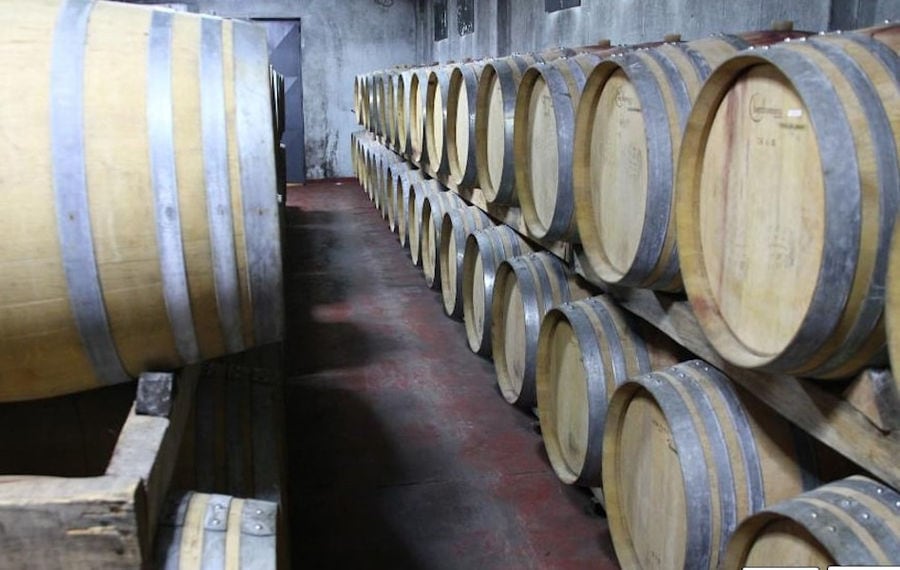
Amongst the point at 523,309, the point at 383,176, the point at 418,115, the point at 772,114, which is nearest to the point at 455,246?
the point at 418,115

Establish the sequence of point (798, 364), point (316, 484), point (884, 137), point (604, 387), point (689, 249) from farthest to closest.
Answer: point (316, 484)
point (604, 387)
point (689, 249)
point (798, 364)
point (884, 137)

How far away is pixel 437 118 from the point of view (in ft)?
17.1

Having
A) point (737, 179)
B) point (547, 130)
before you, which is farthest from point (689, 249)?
point (547, 130)

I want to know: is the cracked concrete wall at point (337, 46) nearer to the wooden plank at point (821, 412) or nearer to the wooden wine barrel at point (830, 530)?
the wooden plank at point (821, 412)

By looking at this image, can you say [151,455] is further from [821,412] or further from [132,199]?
[821,412]

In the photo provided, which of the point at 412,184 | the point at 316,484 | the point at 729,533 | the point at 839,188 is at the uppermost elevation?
the point at 839,188

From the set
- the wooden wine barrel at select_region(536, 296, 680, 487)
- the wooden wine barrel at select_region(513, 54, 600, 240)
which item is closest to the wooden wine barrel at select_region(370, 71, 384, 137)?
the wooden wine barrel at select_region(513, 54, 600, 240)

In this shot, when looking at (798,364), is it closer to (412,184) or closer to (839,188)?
(839,188)

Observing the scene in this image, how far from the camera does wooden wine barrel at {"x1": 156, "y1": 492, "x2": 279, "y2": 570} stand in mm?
1447

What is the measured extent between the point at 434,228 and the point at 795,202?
13.9ft

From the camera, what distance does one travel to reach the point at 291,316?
18.3 ft

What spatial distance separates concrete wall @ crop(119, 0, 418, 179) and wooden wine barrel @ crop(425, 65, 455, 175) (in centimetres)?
789

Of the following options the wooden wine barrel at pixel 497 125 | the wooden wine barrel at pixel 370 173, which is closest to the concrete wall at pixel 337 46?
the wooden wine barrel at pixel 370 173

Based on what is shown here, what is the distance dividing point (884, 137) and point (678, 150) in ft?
2.30
